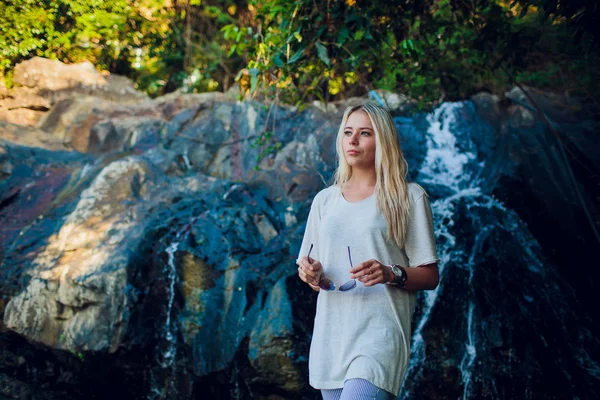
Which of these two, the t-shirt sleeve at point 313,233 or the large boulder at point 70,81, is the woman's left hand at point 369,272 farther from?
the large boulder at point 70,81

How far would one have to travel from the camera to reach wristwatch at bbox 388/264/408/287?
2.18m

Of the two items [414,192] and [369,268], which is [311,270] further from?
[414,192]

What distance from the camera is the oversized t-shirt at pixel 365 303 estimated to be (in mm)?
2184

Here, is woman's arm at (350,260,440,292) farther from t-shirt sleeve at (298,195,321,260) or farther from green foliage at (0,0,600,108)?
green foliage at (0,0,600,108)

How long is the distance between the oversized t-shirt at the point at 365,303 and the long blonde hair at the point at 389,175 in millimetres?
36

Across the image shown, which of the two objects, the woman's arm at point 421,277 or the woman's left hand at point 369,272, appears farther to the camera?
the woman's arm at point 421,277

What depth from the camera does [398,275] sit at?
2.19 meters

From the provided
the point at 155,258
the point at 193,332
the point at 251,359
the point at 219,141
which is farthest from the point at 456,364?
the point at 219,141

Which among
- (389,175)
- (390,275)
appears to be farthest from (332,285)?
(389,175)

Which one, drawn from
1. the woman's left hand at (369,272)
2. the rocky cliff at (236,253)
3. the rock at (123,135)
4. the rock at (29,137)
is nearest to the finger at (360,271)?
the woman's left hand at (369,272)

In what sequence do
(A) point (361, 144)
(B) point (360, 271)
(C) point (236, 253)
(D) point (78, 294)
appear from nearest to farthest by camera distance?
(B) point (360, 271) → (A) point (361, 144) → (D) point (78, 294) → (C) point (236, 253)

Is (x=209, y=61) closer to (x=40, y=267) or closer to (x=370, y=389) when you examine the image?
(x=40, y=267)

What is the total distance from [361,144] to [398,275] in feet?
2.15

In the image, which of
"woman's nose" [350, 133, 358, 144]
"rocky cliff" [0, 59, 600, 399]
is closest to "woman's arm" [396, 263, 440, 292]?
"woman's nose" [350, 133, 358, 144]
